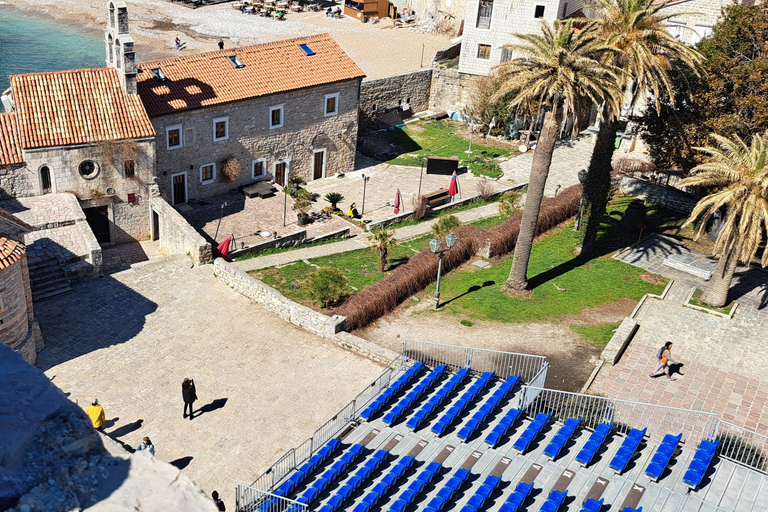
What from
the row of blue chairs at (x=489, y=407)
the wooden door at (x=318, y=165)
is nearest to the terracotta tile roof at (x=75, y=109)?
the wooden door at (x=318, y=165)

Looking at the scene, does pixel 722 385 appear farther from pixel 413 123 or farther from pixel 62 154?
pixel 413 123

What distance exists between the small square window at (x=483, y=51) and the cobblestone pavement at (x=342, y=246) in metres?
17.8

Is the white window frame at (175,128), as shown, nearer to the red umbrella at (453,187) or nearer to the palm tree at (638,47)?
the red umbrella at (453,187)

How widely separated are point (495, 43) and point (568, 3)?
19.9 ft

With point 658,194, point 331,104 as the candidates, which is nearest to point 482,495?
point 658,194

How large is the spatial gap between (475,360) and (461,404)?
130 inches

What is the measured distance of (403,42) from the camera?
73.4 meters

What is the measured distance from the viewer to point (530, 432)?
2272cm

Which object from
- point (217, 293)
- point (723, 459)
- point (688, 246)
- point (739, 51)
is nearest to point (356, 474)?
point (723, 459)

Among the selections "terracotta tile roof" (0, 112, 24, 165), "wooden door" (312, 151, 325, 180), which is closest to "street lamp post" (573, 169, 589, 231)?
"wooden door" (312, 151, 325, 180)

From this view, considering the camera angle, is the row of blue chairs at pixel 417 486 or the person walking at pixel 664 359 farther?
the person walking at pixel 664 359

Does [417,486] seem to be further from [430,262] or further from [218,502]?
[430,262]

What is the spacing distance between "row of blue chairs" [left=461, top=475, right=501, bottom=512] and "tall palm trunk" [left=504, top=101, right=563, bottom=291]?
13.9 m

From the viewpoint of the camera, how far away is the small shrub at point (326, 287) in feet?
101
